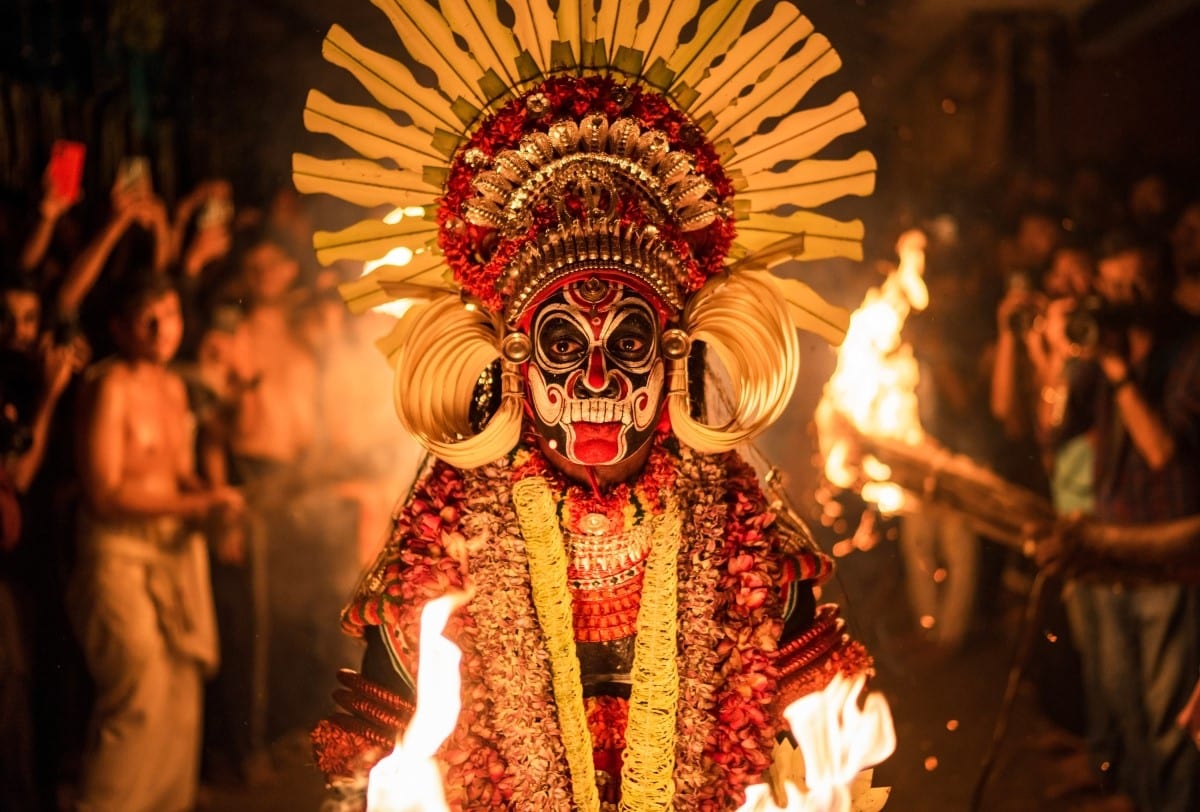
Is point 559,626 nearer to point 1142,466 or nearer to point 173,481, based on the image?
point 173,481

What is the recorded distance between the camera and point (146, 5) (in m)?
3.32

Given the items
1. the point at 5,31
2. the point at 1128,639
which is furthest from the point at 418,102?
the point at 1128,639

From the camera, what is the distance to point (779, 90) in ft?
6.82

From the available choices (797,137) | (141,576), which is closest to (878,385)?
(797,137)

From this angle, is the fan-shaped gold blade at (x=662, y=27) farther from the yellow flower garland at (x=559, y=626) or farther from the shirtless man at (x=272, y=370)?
the shirtless man at (x=272, y=370)

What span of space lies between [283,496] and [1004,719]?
2.36m

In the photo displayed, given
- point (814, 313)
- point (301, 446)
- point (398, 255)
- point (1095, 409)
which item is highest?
point (398, 255)

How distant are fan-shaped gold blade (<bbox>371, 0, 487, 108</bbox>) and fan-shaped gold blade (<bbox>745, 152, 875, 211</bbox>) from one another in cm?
60

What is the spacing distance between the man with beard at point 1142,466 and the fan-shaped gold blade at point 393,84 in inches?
89.2

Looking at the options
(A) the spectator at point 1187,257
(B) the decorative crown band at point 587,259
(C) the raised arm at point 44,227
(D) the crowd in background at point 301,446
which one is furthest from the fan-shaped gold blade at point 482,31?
(A) the spectator at point 1187,257

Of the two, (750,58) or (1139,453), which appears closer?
(750,58)

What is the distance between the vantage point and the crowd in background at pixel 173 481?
3291 mm

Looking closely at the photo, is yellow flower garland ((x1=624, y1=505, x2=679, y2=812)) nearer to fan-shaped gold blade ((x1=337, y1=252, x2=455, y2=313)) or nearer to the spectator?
fan-shaped gold blade ((x1=337, y1=252, x2=455, y2=313))

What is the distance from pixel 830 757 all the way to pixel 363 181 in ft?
4.58
